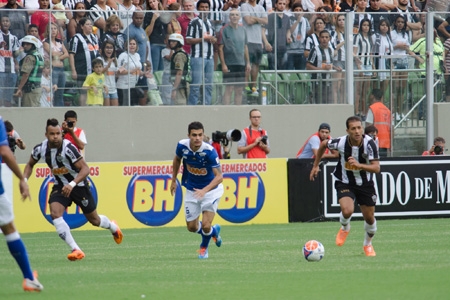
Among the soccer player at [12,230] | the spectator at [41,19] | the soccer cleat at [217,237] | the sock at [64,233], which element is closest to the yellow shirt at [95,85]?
the spectator at [41,19]

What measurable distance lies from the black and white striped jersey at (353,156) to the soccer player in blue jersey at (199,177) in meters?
1.78

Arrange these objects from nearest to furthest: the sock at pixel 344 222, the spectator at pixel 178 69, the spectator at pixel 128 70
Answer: the sock at pixel 344 222, the spectator at pixel 128 70, the spectator at pixel 178 69

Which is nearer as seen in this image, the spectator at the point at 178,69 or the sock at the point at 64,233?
the sock at the point at 64,233

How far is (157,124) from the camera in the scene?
22188 millimetres

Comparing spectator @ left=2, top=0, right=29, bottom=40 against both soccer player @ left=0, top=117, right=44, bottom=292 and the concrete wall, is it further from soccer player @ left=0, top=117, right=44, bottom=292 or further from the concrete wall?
soccer player @ left=0, top=117, right=44, bottom=292

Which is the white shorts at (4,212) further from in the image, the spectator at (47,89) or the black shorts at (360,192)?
the spectator at (47,89)

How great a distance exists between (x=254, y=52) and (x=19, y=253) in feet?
46.1

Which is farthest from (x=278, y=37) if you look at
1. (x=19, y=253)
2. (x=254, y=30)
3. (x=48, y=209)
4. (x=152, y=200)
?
(x=19, y=253)

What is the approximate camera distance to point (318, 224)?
64.9 ft

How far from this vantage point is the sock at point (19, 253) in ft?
29.8

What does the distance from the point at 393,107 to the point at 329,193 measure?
180 inches

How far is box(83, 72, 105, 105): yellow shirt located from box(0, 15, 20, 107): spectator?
168cm

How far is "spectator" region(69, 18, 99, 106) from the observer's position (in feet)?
67.7

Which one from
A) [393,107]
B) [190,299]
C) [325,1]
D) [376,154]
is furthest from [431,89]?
[190,299]
